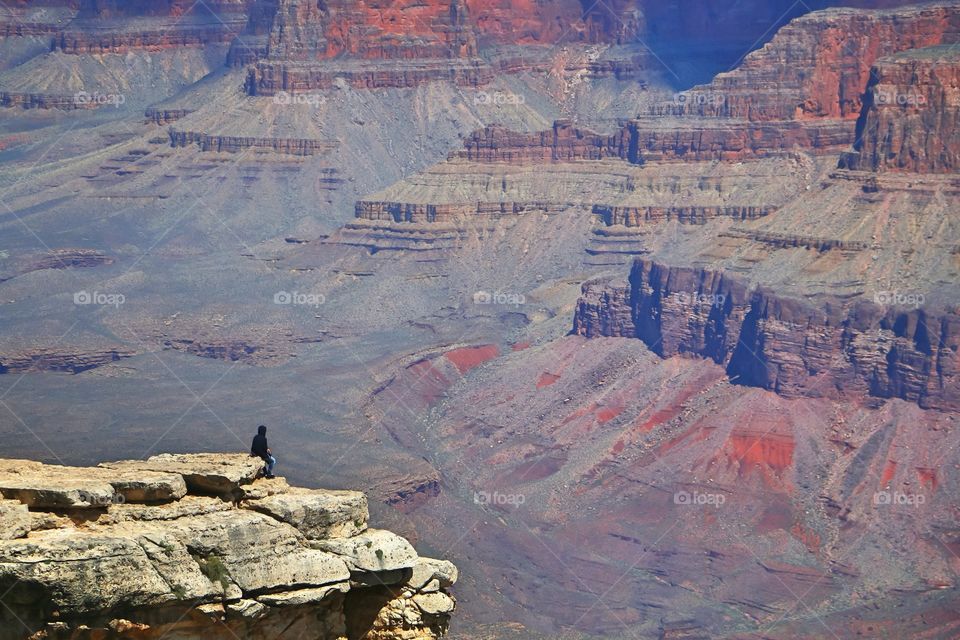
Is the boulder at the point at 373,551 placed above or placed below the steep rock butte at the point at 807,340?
above

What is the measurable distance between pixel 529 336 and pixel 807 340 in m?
24.1

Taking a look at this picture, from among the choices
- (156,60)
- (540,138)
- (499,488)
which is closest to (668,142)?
(540,138)

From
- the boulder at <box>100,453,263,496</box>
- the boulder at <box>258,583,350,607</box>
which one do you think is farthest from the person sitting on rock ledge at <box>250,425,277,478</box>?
the boulder at <box>258,583,350,607</box>

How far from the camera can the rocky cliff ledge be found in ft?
58.0

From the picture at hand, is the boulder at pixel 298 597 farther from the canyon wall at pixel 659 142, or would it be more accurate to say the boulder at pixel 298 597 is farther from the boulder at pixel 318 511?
the canyon wall at pixel 659 142

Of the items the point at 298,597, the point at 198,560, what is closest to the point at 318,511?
the point at 298,597

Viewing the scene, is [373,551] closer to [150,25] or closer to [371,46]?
[371,46]

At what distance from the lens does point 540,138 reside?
134750 millimetres

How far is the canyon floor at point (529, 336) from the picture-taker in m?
76.8

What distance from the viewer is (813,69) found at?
12256 cm

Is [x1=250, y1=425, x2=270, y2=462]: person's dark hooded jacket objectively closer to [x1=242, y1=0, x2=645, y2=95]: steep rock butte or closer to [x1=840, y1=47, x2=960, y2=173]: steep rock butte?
[x1=840, y1=47, x2=960, y2=173]: steep rock butte

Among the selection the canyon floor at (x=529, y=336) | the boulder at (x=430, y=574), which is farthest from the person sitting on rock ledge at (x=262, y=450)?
the canyon floor at (x=529, y=336)

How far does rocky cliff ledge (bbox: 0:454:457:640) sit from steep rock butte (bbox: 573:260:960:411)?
6911cm

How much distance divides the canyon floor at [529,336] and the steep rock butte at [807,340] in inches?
6.3
